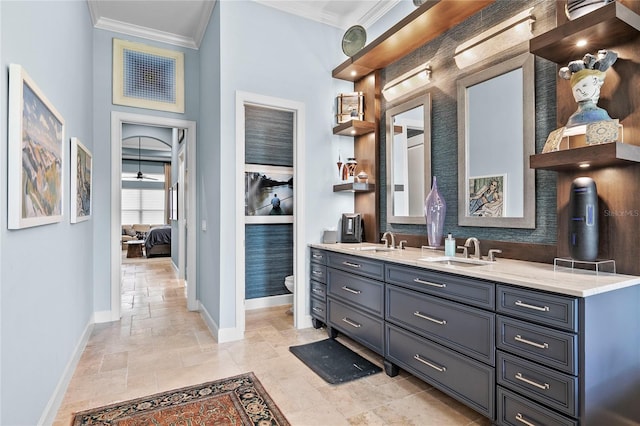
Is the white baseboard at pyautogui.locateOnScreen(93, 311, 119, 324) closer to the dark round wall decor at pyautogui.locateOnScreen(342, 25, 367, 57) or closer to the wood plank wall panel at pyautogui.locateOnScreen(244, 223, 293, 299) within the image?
the wood plank wall panel at pyautogui.locateOnScreen(244, 223, 293, 299)

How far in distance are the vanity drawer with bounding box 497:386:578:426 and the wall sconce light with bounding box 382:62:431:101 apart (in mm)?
2373

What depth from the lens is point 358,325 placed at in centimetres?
287

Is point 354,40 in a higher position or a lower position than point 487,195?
higher

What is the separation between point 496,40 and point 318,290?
254 cm

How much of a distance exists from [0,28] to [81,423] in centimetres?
200

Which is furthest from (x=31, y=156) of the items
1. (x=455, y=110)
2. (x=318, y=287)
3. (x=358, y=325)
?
(x=455, y=110)

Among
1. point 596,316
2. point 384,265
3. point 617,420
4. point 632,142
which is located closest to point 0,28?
point 384,265

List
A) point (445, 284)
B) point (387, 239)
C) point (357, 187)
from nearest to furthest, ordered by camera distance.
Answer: point (445, 284), point (387, 239), point (357, 187)

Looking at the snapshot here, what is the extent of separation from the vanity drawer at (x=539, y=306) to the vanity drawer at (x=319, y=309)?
1.88m

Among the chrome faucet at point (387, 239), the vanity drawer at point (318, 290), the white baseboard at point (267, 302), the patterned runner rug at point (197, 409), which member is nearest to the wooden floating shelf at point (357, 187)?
the chrome faucet at point (387, 239)

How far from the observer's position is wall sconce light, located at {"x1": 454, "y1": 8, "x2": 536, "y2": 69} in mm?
2232

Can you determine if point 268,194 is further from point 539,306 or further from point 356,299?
point 539,306

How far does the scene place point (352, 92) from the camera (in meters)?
3.85

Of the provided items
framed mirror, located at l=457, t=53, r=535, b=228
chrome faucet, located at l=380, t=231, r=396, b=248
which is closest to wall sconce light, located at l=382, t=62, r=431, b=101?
framed mirror, located at l=457, t=53, r=535, b=228
